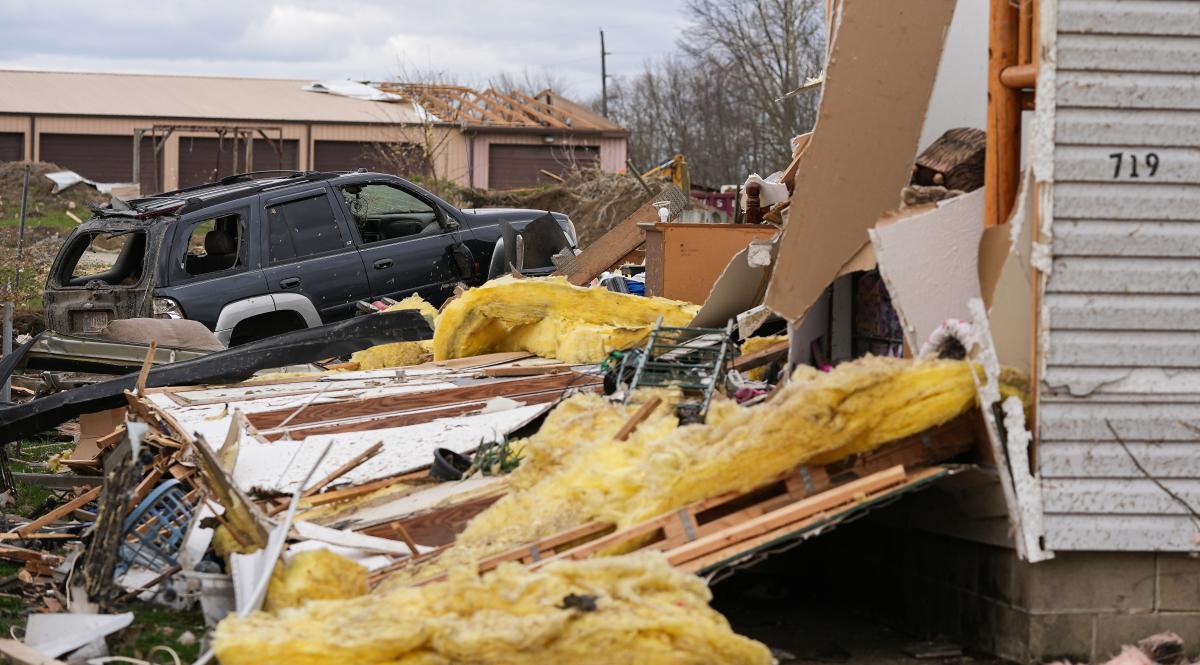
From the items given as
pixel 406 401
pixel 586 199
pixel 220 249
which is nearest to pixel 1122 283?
pixel 406 401

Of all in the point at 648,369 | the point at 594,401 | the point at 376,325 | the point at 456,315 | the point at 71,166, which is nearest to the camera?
the point at 594,401

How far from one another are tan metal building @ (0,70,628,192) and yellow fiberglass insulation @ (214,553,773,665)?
34155 millimetres

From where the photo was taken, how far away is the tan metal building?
39312 mm

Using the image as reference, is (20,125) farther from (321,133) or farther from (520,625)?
(520,625)

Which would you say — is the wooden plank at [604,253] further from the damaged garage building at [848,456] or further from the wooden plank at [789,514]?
the wooden plank at [789,514]

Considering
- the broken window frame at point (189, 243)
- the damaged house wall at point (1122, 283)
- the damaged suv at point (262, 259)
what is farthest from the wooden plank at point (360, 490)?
the broken window frame at point (189, 243)

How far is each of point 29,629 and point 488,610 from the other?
222 cm

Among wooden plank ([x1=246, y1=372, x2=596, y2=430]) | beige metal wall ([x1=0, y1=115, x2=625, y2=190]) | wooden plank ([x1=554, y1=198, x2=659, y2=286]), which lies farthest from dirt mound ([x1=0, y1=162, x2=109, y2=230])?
wooden plank ([x1=246, y1=372, x2=596, y2=430])

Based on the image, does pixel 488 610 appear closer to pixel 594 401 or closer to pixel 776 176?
pixel 594 401

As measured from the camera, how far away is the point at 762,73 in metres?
50.0

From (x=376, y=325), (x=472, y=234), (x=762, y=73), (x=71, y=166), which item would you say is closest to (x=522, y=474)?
(x=376, y=325)

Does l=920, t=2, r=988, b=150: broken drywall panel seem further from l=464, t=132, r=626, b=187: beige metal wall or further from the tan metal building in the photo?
l=464, t=132, r=626, b=187: beige metal wall

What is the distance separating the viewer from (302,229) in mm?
12328

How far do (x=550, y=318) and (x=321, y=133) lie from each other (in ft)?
106
